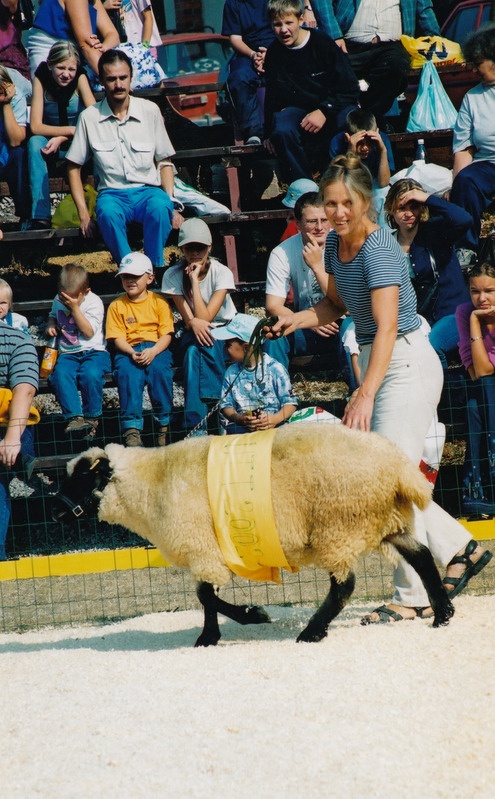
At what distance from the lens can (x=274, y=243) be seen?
34.4 feet

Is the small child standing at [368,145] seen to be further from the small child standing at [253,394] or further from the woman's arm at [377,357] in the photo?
the woman's arm at [377,357]

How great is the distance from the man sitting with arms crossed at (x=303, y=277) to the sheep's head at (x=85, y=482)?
96.7 inches

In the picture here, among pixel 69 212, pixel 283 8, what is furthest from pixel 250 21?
pixel 69 212

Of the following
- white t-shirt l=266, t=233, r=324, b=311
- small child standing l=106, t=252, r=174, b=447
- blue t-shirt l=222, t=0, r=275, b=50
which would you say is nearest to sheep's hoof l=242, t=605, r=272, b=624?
small child standing l=106, t=252, r=174, b=447

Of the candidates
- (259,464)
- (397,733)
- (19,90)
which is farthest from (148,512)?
(19,90)

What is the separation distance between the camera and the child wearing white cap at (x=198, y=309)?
307 inches

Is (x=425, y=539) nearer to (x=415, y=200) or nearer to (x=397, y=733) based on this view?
(x=397, y=733)

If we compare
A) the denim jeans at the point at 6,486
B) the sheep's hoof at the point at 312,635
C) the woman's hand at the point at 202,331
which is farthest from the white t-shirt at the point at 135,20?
the sheep's hoof at the point at 312,635

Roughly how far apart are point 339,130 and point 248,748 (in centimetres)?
700

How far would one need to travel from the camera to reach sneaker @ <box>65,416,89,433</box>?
25.5 ft

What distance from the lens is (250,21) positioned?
10.6 m

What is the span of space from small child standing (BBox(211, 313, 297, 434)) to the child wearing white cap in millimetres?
352

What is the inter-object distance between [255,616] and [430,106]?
22.0ft

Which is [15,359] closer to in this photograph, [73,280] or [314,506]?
[73,280]
